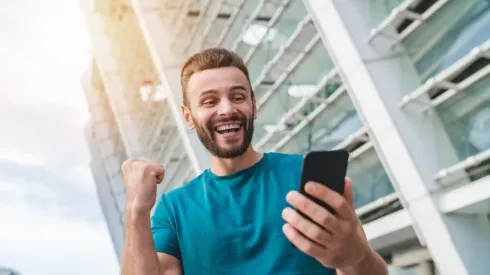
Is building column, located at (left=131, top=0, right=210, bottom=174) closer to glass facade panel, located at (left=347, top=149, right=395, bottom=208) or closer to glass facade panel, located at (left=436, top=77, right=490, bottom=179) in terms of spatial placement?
glass facade panel, located at (left=347, top=149, right=395, bottom=208)

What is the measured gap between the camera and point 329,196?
113cm

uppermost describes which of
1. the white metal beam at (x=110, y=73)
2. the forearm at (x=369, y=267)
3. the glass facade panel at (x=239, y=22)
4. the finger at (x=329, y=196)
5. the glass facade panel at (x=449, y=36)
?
the white metal beam at (x=110, y=73)

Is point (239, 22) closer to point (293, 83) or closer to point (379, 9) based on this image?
point (293, 83)

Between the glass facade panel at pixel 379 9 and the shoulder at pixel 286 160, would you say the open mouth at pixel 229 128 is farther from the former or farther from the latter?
the glass facade panel at pixel 379 9

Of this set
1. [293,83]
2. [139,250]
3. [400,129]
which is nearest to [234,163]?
[139,250]

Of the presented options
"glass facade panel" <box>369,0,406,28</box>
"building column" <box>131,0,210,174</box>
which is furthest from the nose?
"building column" <box>131,0,210,174</box>

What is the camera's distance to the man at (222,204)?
140cm

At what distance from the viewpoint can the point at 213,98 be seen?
159 cm

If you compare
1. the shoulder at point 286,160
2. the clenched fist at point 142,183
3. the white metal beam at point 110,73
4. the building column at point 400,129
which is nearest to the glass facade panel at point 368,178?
the building column at point 400,129

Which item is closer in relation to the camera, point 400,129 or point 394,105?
point 400,129

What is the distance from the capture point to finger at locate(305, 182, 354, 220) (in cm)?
113

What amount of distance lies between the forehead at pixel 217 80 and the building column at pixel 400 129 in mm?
6149

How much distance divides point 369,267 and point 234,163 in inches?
21.5

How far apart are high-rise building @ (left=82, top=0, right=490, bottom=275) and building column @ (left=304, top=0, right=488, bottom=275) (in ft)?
0.05
